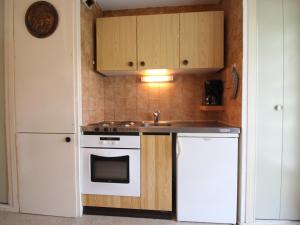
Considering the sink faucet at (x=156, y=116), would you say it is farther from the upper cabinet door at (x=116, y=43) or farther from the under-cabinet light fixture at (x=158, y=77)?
the upper cabinet door at (x=116, y=43)

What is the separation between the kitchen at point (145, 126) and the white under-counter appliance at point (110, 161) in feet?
0.03

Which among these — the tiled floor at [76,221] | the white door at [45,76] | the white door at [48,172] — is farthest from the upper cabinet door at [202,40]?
the tiled floor at [76,221]

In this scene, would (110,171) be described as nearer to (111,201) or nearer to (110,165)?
(110,165)

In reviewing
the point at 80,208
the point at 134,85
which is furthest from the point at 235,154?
the point at 80,208

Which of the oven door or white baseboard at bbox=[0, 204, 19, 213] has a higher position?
the oven door

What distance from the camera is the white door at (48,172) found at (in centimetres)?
183

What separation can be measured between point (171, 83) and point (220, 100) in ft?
2.21

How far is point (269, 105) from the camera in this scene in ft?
5.26

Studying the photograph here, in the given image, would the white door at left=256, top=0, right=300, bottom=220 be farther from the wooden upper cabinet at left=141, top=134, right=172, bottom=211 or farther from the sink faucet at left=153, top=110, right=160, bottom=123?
the sink faucet at left=153, top=110, right=160, bottom=123

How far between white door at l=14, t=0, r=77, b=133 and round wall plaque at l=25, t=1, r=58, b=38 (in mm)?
45

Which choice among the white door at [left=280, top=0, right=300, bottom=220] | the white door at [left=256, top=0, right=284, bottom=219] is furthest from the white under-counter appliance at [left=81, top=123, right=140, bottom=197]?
the white door at [left=280, top=0, right=300, bottom=220]

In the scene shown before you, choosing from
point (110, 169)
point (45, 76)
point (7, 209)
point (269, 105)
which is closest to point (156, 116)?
point (110, 169)

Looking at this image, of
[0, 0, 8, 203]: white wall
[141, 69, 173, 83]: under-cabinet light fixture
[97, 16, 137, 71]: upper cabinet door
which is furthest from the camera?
[141, 69, 173, 83]: under-cabinet light fixture

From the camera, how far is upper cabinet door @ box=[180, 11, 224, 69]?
1.93 m
